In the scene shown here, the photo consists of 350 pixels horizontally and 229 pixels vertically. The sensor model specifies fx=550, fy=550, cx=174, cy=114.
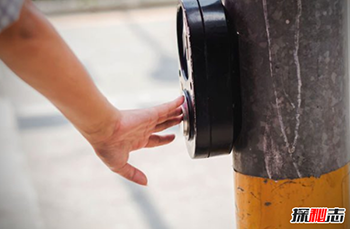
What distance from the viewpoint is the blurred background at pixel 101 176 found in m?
3.64

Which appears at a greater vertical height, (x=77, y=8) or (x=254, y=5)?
(x=254, y=5)

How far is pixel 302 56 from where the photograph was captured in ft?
4.62

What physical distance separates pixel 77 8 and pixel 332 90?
10840 mm

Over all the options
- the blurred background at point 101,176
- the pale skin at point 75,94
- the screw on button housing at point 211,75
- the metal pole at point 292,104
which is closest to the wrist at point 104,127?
the pale skin at point 75,94

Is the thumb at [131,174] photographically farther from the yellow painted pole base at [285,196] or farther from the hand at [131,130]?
the yellow painted pole base at [285,196]

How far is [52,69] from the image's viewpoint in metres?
1.42

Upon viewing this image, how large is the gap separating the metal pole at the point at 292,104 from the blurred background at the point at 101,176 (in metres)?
2.03

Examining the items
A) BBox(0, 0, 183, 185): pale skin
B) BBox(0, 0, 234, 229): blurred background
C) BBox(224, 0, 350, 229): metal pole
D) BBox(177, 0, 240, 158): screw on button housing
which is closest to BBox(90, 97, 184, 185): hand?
BBox(0, 0, 183, 185): pale skin

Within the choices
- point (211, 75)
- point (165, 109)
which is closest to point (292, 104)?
point (211, 75)

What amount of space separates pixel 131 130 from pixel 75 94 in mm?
269

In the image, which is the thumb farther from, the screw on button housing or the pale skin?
the screw on button housing

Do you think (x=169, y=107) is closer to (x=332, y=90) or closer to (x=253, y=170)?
(x=253, y=170)

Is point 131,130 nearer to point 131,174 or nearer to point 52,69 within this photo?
point 131,174

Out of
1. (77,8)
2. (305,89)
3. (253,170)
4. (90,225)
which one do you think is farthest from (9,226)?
(77,8)
